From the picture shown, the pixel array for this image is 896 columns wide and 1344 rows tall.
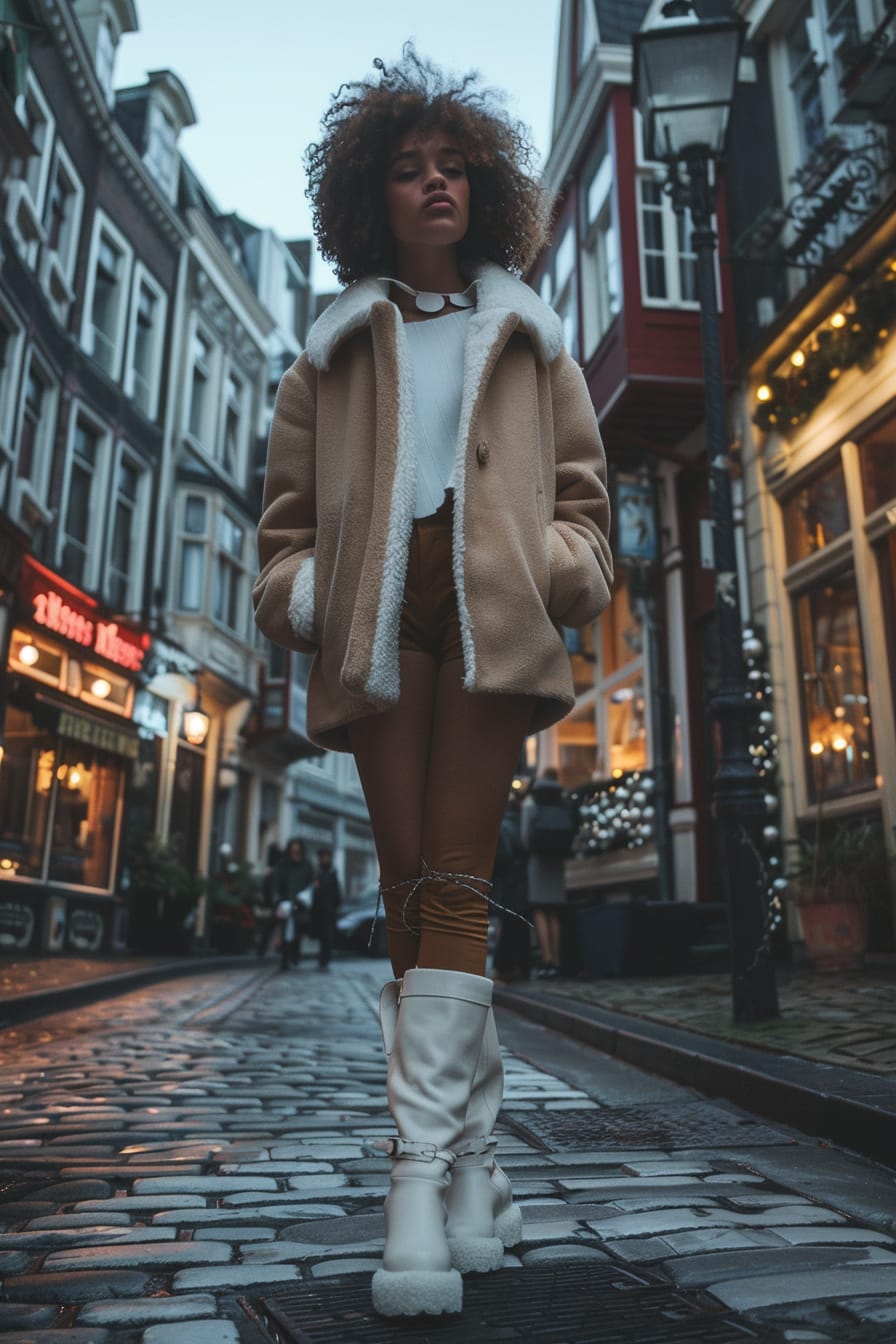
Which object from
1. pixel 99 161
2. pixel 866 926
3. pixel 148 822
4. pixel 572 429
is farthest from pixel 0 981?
pixel 99 161

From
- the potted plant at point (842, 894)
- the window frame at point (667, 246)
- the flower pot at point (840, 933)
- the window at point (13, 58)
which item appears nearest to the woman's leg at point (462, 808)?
the potted plant at point (842, 894)

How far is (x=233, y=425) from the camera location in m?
24.1

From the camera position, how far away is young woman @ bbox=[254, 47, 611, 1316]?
1.97 metres

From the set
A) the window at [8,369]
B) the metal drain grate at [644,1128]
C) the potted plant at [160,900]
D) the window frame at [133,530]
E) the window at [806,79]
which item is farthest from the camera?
the window frame at [133,530]

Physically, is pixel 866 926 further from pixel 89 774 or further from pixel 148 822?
pixel 148 822

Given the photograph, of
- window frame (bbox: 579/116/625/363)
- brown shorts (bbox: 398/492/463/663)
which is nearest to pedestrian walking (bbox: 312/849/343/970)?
window frame (bbox: 579/116/625/363)

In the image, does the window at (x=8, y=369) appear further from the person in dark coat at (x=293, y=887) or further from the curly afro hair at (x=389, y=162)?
Result: the curly afro hair at (x=389, y=162)

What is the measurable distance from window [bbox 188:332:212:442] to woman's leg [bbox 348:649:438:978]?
20743mm

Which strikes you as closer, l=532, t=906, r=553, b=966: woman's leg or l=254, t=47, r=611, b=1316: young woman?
l=254, t=47, r=611, b=1316: young woman

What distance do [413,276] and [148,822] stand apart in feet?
52.8

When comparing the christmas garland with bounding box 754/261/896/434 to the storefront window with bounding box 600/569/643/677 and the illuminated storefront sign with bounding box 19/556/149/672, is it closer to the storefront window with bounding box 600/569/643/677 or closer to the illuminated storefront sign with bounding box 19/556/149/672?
the storefront window with bounding box 600/569/643/677

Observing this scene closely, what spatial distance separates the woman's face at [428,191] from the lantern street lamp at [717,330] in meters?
3.42

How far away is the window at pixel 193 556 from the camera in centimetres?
2086

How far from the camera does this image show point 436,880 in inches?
81.2
